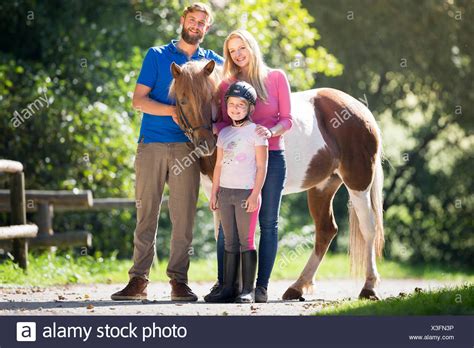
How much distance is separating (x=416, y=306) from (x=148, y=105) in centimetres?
235

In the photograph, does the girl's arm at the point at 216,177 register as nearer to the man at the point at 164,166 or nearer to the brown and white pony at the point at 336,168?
the man at the point at 164,166

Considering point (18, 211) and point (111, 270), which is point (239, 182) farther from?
point (111, 270)

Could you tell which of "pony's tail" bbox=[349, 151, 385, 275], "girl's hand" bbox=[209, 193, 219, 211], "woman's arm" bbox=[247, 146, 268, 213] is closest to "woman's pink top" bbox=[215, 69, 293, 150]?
"woman's arm" bbox=[247, 146, 268, 213]

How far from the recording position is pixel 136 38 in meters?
13.0

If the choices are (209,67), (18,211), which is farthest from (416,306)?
(18,211)

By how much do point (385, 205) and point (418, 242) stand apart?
942 mm

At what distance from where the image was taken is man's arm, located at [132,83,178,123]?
6203 mm

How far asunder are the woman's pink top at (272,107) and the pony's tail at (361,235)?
1.60 meters

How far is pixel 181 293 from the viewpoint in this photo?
6.49 metres

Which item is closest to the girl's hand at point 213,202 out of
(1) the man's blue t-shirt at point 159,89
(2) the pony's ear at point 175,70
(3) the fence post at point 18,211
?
(1) the man's blue t-shirt at point 159,89

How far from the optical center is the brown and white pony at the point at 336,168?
719 cm

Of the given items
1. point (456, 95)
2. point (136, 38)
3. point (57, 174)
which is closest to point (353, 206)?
point (57, 174)

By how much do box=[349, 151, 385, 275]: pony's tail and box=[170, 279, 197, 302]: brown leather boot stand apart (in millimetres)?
1674

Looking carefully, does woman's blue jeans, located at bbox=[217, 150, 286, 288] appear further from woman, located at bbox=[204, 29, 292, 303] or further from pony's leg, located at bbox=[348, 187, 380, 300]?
pony's leg, located at bbox=[348, 187, 380, 300]
